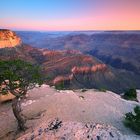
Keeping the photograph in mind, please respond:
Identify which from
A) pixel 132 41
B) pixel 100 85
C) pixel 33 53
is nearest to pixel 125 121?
pixel 100 85

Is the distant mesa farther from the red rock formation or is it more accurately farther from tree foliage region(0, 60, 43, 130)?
tree foliage region(0, 60, 43, 130)

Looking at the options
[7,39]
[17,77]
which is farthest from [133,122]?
[7,39]

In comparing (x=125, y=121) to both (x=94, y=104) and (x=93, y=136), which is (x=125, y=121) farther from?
(x=93, y=136)

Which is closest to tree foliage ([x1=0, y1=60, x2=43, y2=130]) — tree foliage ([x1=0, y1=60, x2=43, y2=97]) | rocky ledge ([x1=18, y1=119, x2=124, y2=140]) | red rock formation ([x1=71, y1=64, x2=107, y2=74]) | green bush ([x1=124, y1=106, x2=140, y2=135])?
tree foliage ([x1=0, y1=60, x2=43, y2=97])

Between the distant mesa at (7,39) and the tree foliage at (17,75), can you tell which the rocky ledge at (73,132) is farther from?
the distant mesa at (7,39)

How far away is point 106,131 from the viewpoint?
8.85 meters

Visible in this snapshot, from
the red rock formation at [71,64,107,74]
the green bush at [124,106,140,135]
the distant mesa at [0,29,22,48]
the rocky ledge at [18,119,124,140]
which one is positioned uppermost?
the rocky ledge at [18,119,124,140]

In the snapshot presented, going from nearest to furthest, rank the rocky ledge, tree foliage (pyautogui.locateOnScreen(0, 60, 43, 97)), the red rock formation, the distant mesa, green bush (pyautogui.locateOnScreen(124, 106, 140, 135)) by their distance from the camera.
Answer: the rocky ledge < tree foliage (pyautogui.locateOnScreen(0, 60, 43, 97)) < green bush (pyautogui.locateOnScreen(124, 106, 140, 135)) < the distant mesa < the red rock formation

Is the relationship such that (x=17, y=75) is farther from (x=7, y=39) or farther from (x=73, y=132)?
(x=7, y=39)

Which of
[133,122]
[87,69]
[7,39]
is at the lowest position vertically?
[87,69]

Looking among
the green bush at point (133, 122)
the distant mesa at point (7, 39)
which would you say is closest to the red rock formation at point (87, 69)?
the distant mesa at point (7, 39)

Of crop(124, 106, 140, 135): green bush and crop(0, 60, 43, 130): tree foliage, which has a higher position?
crop(0, 60, 43, 130): tree foliage

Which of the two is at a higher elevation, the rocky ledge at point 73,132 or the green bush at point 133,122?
the rocky ledge at point 73,132

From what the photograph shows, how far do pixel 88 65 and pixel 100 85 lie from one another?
13.9 meters
